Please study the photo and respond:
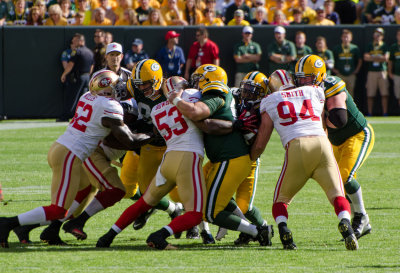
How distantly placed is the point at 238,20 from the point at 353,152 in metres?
11.4

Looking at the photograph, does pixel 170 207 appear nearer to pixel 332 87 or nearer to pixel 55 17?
pixel 332 87

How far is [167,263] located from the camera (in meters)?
5.73

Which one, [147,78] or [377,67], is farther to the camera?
[377,67]

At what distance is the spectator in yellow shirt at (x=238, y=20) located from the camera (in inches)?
706

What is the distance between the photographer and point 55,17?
17500 millimetres

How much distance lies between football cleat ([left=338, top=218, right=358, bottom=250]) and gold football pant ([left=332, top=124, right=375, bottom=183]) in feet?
2.76

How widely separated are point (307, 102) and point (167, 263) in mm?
1683

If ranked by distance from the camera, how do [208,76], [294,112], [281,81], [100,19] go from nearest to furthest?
[294,112], [208,76], [281,81], [100,19]

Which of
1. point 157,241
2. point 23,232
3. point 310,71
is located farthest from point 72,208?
point 310,71

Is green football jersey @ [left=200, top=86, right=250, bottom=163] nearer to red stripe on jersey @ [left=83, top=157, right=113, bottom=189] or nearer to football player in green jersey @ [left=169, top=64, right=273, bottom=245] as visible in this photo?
football player in green jersey @ [left=169, top=64, right=273, bottom=245]

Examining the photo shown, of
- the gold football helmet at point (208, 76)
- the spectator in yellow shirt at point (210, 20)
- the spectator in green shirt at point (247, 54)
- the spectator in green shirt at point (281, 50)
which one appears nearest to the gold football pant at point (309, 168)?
the gold football helmet at point (208, 76)

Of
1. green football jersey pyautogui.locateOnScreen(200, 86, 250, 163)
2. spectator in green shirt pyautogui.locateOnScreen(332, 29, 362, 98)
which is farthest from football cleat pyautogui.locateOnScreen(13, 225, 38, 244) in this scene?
spectator in green shirt pyautogui.locateOnScreen(332, 29, 362, 98)

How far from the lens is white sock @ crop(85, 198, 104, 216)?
6.72 m

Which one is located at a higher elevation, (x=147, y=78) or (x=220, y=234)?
(x=147, y=78)
